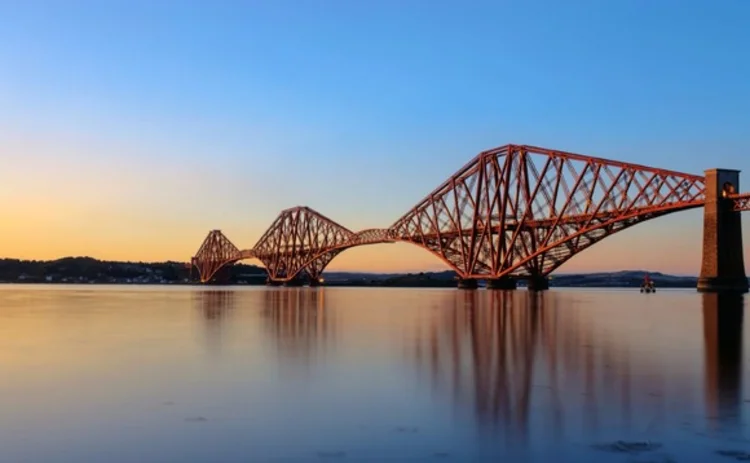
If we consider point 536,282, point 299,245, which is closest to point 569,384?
point 536,282

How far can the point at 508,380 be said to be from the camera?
12.4 metres

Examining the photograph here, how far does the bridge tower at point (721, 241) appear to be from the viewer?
60.4 meters

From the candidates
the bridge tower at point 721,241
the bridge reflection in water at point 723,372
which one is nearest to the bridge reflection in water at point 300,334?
the bridge reflection in water at point 723,372

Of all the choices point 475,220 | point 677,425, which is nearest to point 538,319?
point 677,425

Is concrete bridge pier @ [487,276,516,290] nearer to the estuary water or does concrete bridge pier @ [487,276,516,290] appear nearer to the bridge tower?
the bridge tower

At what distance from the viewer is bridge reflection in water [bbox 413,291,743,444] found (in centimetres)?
892

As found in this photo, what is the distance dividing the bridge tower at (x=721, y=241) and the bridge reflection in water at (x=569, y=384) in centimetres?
4303

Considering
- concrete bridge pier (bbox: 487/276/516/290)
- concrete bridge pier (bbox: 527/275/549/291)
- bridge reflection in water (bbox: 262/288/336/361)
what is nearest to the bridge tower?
concrete bridge pier (bbox: 527/275/549/291)

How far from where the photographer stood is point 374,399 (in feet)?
35.3

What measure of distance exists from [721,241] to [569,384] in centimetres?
5456

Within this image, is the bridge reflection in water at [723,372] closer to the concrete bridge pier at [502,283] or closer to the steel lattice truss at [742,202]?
the steel lattice truss at [742,202]

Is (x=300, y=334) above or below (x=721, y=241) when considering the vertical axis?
below

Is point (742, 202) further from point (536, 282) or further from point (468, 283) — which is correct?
point (468, 283)

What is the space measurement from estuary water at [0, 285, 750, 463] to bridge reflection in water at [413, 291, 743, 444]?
38 millimetres
